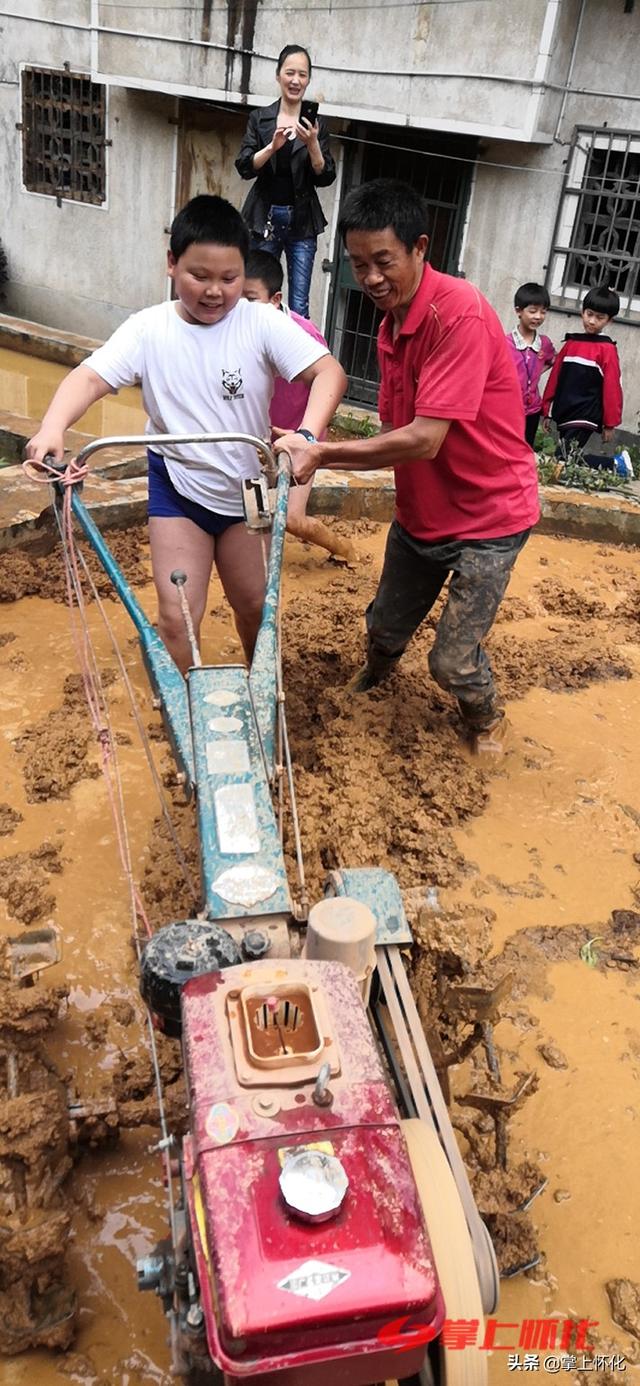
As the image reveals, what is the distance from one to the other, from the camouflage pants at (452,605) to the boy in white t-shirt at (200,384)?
657 mm

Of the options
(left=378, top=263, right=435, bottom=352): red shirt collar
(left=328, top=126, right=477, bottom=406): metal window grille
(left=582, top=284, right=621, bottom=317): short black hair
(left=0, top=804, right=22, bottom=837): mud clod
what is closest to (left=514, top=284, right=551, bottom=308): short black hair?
(left=582, top=284, right=621, bottom=317): short black hair

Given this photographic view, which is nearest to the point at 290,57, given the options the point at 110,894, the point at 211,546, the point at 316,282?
the point at 316,282

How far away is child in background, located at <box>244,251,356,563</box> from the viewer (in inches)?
159

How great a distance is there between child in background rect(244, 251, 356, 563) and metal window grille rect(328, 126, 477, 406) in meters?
4.92

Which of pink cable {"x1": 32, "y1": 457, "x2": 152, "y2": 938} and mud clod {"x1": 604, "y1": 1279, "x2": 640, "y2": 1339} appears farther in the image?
pink cable {"x1": 32, "y1": 457, "x2": 152, "y2": 938}

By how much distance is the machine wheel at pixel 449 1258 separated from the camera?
1476mm

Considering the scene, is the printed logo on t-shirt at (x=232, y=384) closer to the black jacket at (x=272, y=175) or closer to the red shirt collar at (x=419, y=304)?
the red shirt collar at (x=419, y=304)

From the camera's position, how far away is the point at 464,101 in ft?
26.4

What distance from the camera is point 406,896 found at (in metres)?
2.34

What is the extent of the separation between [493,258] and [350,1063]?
8.52 meters

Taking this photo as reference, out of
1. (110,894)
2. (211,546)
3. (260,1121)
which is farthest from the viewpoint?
(211,546)

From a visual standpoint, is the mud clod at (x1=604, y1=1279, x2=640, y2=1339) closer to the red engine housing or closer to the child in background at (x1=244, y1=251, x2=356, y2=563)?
the red engine housing

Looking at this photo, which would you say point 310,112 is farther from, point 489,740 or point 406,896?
point 406,896

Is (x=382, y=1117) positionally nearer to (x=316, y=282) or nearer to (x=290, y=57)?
(x=290, y=57)
